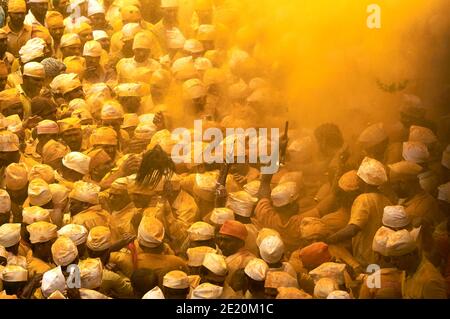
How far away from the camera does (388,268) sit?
19.4ft

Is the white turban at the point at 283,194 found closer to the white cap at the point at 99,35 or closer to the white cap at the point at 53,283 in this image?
the white cap at the point at 53,283

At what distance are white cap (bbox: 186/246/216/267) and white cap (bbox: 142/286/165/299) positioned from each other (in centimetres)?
44

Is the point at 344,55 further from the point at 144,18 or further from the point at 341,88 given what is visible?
the point at 144,18

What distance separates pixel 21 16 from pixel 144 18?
1162mm

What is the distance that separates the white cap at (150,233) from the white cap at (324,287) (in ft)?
3.62

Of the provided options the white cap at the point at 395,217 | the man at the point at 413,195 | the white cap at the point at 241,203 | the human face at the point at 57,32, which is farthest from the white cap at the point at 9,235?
the human face at the point at 57,32

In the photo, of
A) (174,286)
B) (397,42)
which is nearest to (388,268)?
(174,286)

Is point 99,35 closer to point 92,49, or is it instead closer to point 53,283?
point 92,49

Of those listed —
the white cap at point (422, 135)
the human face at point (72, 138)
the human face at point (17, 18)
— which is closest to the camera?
the white cap at point (422, 135)

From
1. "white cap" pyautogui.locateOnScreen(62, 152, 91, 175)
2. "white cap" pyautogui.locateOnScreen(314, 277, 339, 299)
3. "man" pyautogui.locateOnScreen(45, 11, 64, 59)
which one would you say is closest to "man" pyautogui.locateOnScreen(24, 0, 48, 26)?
"man" pyautogui.locateOnScreen(45, 11, 64, 59)

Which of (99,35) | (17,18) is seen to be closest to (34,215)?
(99,35)

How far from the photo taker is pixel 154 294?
572cm

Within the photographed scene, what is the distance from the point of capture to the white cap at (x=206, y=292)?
229 inches

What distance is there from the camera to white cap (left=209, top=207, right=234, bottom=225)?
6496mm
